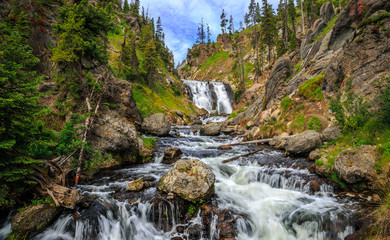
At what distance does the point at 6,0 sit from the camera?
1584 centimetres

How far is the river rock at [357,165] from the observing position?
725 cm

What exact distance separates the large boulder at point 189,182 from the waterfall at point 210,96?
4694 centimetres

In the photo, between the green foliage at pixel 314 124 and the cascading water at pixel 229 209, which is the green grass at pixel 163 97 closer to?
the green foliage at pixel 314 124

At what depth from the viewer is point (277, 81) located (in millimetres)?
23797

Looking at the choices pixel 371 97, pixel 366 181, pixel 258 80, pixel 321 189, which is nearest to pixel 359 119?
pixel 371 97

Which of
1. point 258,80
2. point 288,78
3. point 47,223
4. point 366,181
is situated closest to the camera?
point 47,223

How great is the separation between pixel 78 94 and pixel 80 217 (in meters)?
8.73

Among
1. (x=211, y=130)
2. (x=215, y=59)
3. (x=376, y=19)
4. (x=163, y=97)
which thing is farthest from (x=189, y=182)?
(x=215, y=59)

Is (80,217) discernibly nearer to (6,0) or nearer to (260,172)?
(260,172)

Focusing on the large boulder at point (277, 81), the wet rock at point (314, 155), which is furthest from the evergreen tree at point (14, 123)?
the large boulder at point (277, 81)

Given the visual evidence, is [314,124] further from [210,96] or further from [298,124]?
[210,96]

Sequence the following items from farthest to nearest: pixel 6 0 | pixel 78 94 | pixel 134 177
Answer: pixel 6 0 → pixel 78 94 → pixel 134 177

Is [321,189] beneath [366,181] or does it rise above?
beneath

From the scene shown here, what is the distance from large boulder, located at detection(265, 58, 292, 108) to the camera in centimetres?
2286
